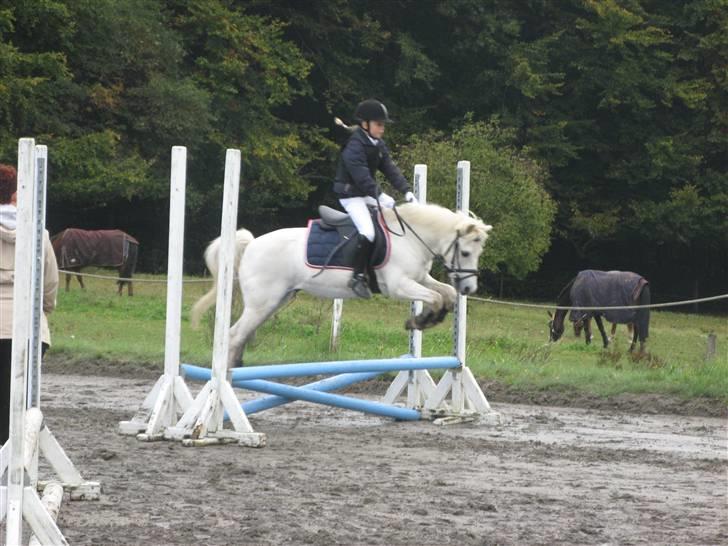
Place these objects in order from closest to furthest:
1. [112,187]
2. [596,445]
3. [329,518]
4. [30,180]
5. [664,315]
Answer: [30,180] → [329,518] → [596,445] → [112,187] → [664,315]

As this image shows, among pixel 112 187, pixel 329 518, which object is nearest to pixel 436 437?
pixel 329 518

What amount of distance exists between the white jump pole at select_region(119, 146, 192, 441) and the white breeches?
1.85 metres

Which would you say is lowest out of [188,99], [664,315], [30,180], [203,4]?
[664,315]

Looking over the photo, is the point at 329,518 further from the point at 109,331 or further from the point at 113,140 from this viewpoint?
the point at 113,140

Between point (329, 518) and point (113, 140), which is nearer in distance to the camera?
point (329, 518)

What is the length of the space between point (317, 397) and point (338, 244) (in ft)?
4.65

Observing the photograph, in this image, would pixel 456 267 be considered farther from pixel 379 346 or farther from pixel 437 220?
pixel 379 346

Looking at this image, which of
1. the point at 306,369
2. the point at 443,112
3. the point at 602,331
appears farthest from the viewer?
the point at 443,112

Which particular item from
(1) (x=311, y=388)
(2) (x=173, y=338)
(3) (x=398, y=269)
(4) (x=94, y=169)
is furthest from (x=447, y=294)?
(4) (x=94, y=169)

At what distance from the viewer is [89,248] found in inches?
1211

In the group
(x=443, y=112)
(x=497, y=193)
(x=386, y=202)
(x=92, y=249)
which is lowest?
(x=92, y=249)

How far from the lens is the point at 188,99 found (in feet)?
121

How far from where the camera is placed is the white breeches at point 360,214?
11617mm

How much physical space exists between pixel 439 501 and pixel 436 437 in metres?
3.43
